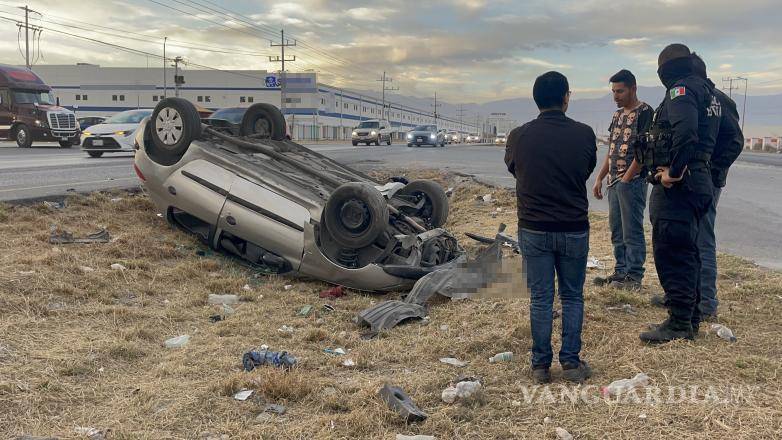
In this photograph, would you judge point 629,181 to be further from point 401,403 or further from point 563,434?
point 401,403

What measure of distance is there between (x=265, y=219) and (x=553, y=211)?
10.6 feet

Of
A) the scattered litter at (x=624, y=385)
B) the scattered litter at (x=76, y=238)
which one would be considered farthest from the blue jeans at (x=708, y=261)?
the scattered litter at (x=76, y=238)

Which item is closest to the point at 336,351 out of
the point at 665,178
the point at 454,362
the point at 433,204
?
the point at 454,362

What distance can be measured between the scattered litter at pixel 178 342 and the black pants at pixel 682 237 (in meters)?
3.31

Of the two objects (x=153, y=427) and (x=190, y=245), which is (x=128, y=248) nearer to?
(x=190, y=245)

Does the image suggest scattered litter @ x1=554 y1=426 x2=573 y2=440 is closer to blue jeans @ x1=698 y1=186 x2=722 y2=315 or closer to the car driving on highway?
blue jeans @ x1=698 y1=186 x2=722 y2=315

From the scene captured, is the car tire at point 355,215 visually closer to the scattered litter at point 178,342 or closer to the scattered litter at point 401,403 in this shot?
the scattered litter at point 178,342

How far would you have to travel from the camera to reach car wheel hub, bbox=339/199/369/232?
17.4ft

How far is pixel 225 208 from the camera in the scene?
5.84 meters

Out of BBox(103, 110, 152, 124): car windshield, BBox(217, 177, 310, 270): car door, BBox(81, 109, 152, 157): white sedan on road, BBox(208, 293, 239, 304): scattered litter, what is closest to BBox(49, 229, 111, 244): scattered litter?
BBox(217, 177, 310, 270): car door

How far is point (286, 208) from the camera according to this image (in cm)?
558

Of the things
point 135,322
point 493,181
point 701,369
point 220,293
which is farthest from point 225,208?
point 493,181

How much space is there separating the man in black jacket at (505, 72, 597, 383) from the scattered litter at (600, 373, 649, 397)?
0.64 ft

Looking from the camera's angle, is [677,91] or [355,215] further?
[355,215]
